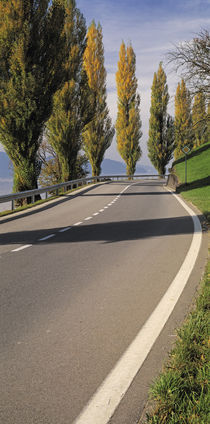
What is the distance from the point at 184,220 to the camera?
13.5m

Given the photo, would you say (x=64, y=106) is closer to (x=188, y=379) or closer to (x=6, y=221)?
(x=6, y=221)

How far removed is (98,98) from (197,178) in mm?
17644

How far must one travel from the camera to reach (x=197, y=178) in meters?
32.3

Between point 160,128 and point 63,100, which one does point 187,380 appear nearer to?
point 63,100

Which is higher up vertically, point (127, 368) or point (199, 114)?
point (199, 114)

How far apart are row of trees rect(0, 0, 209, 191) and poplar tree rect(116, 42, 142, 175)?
127 mm

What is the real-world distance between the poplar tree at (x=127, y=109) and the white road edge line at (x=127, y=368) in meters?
51.8

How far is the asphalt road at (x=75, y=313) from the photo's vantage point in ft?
9.59

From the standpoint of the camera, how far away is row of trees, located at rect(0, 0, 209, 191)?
2253 cm

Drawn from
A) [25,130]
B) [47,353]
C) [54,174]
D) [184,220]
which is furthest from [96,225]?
[54,174]

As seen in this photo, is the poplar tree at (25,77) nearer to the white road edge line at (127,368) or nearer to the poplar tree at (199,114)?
the poplar tree at (199,114)

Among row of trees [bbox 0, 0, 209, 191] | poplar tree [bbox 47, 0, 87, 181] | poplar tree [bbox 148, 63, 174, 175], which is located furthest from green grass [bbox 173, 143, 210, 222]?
poplar tree [bbox 148, 63, 174, 175]

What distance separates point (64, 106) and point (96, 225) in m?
22.4

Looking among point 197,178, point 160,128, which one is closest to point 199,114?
point 197,178
